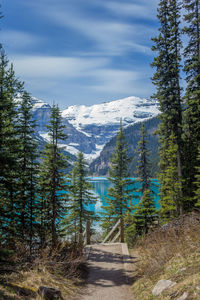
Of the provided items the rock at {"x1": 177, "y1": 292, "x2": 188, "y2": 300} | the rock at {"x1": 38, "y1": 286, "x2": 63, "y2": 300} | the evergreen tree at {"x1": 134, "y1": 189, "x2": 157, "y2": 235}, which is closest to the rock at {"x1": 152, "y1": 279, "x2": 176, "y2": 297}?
the rock at {"x1": 177, "y1": 292, "x2": 188, "y2": 300}

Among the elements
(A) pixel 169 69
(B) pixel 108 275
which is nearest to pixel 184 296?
(B) pixel 108 275

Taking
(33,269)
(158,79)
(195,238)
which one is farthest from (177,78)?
(33,269)

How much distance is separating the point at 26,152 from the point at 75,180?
12301 mm

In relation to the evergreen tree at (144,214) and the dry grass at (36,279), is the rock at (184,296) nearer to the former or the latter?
the dry grass at (36,279)

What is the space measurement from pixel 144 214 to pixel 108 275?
7.41 m

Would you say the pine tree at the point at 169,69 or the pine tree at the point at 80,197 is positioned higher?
the pine tree at the point at 169,69

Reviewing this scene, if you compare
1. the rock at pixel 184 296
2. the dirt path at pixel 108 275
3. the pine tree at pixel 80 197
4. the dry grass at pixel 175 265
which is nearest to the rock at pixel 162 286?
the dry grass at pixel 175 265

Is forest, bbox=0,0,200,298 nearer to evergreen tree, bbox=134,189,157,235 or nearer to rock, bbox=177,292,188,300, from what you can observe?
evergreen tree, bbox=134,189,157,235

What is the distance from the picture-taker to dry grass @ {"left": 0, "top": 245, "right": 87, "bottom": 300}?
5504mm

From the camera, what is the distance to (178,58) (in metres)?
20.6

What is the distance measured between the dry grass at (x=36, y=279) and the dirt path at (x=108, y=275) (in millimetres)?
433

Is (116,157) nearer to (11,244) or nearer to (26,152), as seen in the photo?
(26,152)

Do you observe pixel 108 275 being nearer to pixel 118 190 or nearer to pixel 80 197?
pixel 80 197

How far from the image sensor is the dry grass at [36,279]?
18.1 feet
